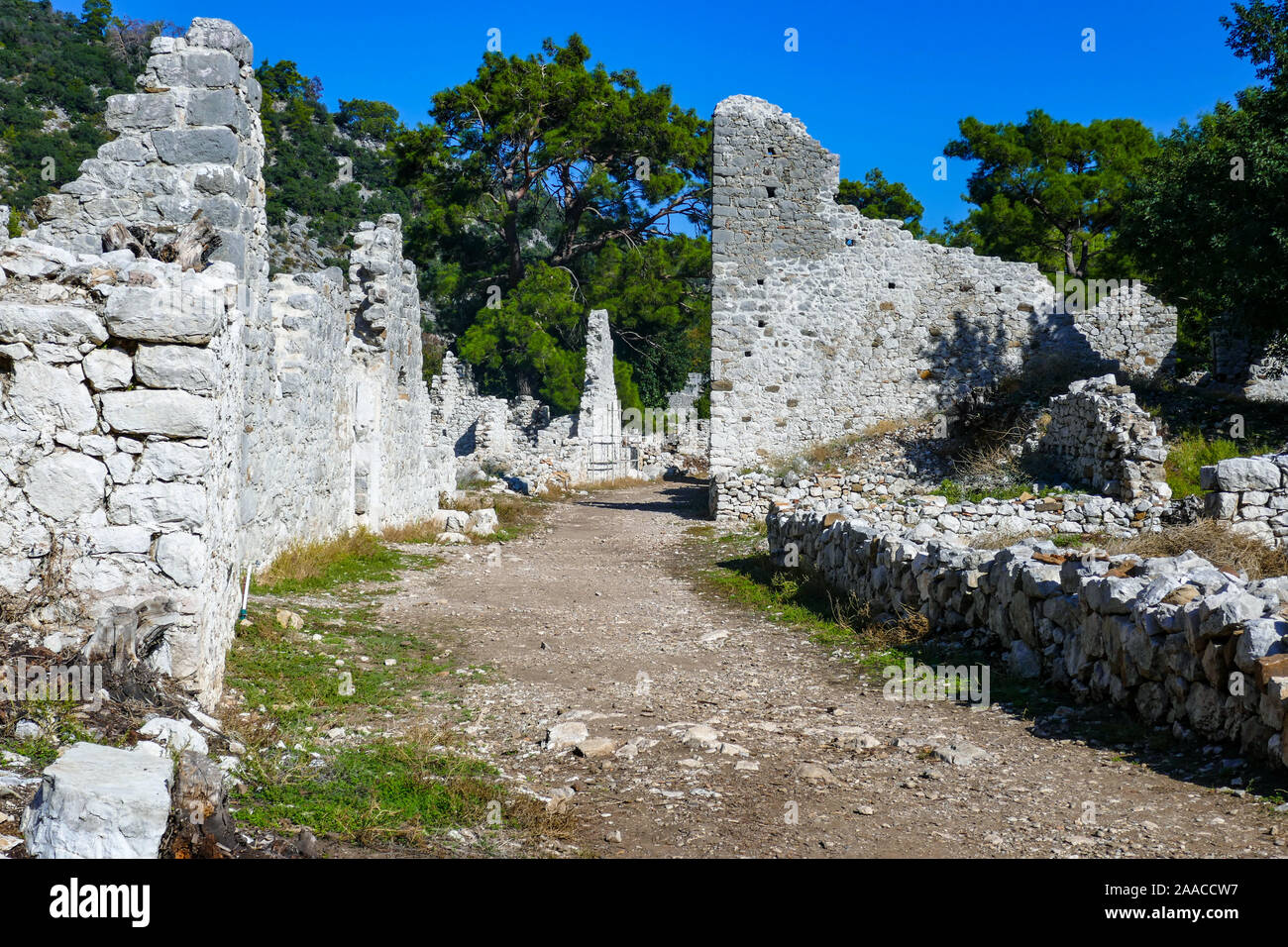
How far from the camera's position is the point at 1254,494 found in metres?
9.26

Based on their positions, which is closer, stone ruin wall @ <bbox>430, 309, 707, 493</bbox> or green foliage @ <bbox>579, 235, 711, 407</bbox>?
stone ruin wall @ <bbox>430, 309, 707, 493</bbox>

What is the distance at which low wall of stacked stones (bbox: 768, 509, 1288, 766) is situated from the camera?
4012 millimetres

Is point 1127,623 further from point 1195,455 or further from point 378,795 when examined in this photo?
point 1195,455

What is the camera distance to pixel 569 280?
35156mm

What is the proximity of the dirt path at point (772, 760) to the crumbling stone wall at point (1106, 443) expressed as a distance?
5.93m

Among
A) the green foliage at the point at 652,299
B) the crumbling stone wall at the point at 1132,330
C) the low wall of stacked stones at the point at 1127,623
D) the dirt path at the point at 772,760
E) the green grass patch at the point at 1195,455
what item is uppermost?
the green foliage at the point at 652,299

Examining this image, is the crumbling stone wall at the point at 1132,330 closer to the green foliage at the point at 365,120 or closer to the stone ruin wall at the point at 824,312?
the stone ruin wall at the point at 824,312

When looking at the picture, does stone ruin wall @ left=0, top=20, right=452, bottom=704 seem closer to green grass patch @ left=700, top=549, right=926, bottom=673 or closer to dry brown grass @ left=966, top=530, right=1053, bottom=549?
green grass patch @ left=700, top=549, right=926, bottom=673

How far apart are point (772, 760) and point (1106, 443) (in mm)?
9311

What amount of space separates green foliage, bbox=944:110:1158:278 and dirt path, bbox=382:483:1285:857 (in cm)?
2217

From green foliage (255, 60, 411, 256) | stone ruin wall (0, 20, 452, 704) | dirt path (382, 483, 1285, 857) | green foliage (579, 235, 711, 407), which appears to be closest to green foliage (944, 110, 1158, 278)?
green foliage (579, 235, 711, 407)

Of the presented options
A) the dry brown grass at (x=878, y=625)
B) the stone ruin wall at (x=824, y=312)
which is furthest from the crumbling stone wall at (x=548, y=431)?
the dry brown grass at (x=878, y=625)

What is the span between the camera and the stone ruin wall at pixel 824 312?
16625 mm
